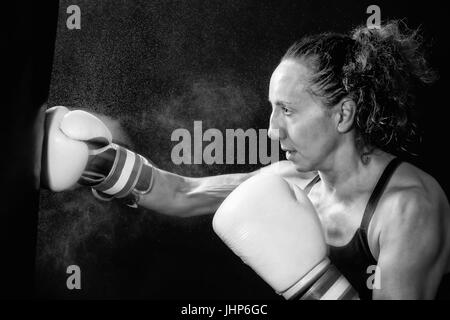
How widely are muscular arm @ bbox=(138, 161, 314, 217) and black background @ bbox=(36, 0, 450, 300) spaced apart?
3 centimetres

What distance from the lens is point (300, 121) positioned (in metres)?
1.26

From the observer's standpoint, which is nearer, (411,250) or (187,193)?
(411,250)

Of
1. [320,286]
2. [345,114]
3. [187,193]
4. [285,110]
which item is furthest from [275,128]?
[320,286]

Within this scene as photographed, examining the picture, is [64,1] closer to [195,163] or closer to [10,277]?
[195,163]

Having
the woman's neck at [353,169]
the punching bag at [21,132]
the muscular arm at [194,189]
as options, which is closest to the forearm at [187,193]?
the muscular arm at [194,189]

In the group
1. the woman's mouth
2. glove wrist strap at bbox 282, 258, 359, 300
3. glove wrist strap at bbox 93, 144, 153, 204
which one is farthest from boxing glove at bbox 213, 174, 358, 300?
glove wrist strap at bbox 93, 144, 153, 204

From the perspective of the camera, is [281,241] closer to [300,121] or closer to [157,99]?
[300,121]

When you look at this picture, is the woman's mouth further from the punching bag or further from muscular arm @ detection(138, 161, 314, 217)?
the punching bag

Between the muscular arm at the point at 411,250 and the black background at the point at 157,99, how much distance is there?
33cm

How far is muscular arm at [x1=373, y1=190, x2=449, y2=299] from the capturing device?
3.68 feet

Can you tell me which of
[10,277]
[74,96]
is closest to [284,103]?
[74,96]

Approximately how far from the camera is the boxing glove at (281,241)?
3.52 feet

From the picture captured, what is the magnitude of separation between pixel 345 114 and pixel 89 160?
0.62 metres

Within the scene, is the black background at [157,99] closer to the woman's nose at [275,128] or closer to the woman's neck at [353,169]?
the woman's nose at [275,128]
